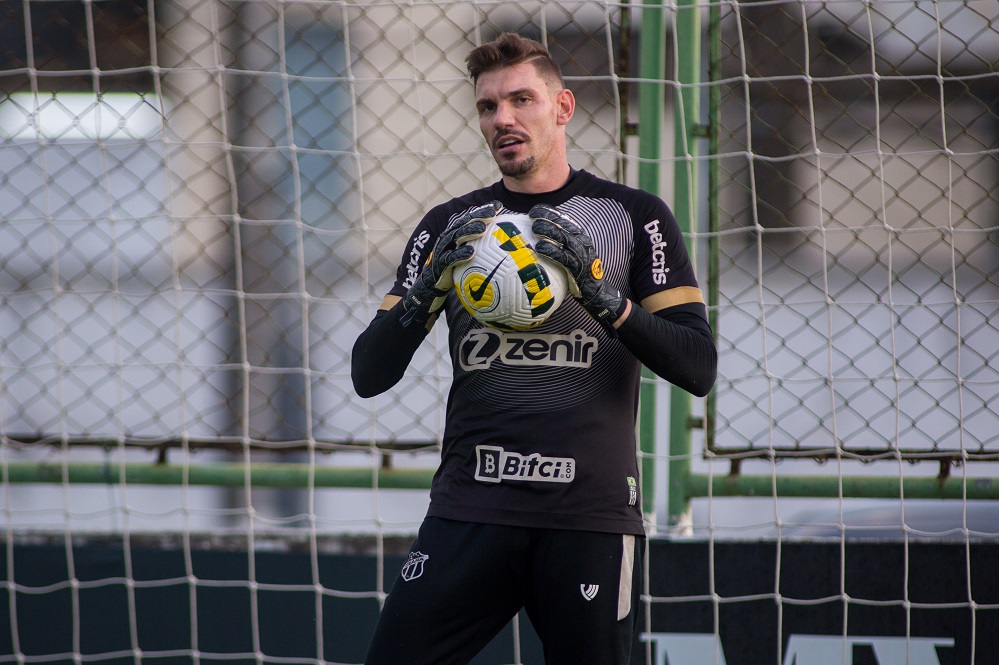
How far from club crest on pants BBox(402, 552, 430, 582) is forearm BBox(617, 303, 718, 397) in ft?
2.31

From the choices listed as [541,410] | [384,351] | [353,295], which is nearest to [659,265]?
[541,410]

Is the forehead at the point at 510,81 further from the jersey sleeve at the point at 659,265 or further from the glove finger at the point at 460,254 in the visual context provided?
the glove finger at the point at 460,254

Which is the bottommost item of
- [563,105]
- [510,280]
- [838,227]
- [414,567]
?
[414,567]

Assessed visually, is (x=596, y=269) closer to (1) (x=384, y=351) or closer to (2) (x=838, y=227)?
(1) (x=384, y=351)

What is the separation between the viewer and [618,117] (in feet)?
11.0

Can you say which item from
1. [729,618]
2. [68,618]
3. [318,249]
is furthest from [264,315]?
[729,618]

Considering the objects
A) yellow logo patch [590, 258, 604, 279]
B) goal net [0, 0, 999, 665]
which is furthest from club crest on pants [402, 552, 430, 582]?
goal net [0, 0, 999, 665]

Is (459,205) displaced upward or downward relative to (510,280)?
upward

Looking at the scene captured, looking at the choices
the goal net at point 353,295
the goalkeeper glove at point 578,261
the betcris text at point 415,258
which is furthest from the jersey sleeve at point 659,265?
the goal net at point 353,295

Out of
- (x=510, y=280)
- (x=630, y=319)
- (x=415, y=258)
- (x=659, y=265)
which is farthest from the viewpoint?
(x=415, y=258)

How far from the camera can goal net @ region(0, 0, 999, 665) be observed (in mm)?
3316

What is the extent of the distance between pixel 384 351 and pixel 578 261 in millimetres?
563

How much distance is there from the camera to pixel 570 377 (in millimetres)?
2236

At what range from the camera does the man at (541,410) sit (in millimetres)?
2150
